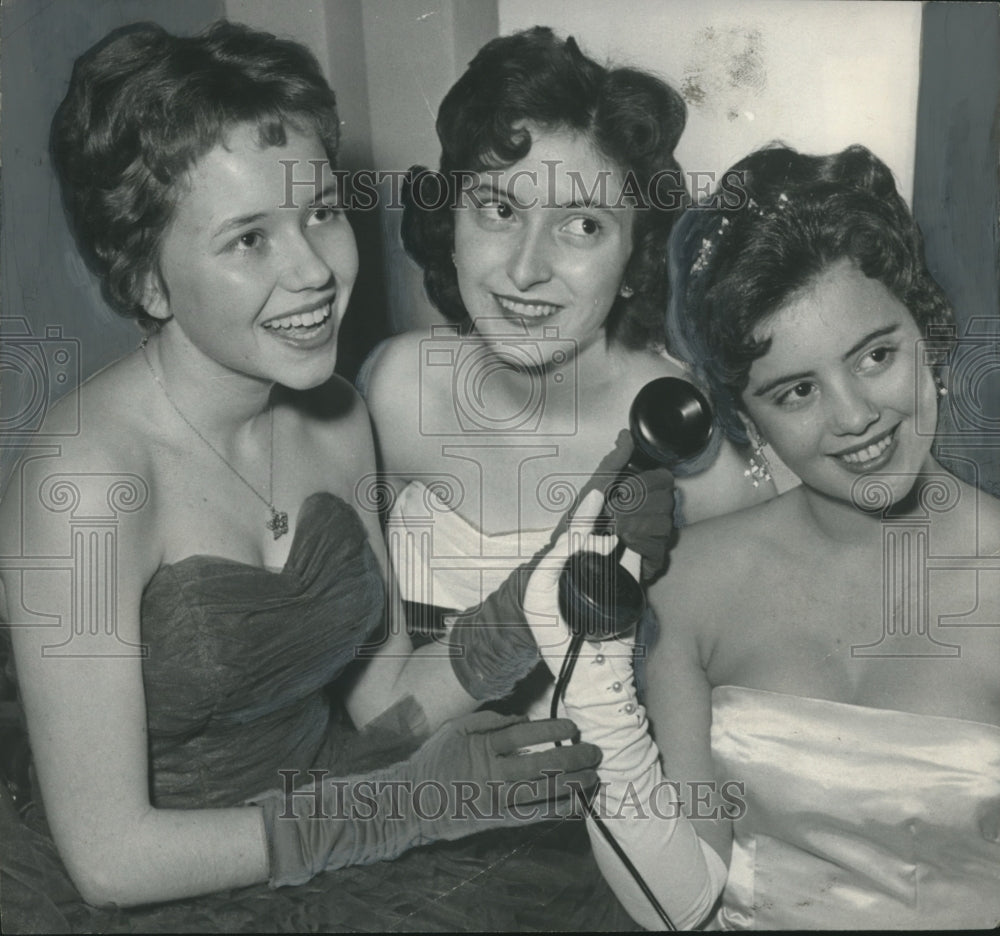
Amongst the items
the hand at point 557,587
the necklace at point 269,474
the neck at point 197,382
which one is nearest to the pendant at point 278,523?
the necklace at point 269,474

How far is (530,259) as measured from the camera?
5.20ft

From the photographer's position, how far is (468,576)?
5.40 ft

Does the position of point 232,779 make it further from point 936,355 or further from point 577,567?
point 936,355

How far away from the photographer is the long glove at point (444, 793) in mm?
1627

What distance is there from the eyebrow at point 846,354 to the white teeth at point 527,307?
0.32 meters

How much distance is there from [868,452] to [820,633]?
273 millimetres

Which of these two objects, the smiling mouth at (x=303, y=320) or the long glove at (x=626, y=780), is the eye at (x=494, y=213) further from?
the long glove at (x=626, y=780)

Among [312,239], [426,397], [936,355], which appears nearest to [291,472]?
[426,397]

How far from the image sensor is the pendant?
1.58 m

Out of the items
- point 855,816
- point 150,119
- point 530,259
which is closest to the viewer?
point 150,119

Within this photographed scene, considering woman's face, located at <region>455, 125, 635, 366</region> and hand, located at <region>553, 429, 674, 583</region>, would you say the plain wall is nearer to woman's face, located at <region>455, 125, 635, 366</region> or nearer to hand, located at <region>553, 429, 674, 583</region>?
woman's face, located at <region>455, 125, 635, 366</region>

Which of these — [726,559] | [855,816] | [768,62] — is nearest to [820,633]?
[726,559]

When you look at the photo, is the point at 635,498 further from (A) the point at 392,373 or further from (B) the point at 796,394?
(A) the point at 392,373

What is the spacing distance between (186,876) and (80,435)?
2.01 feet
